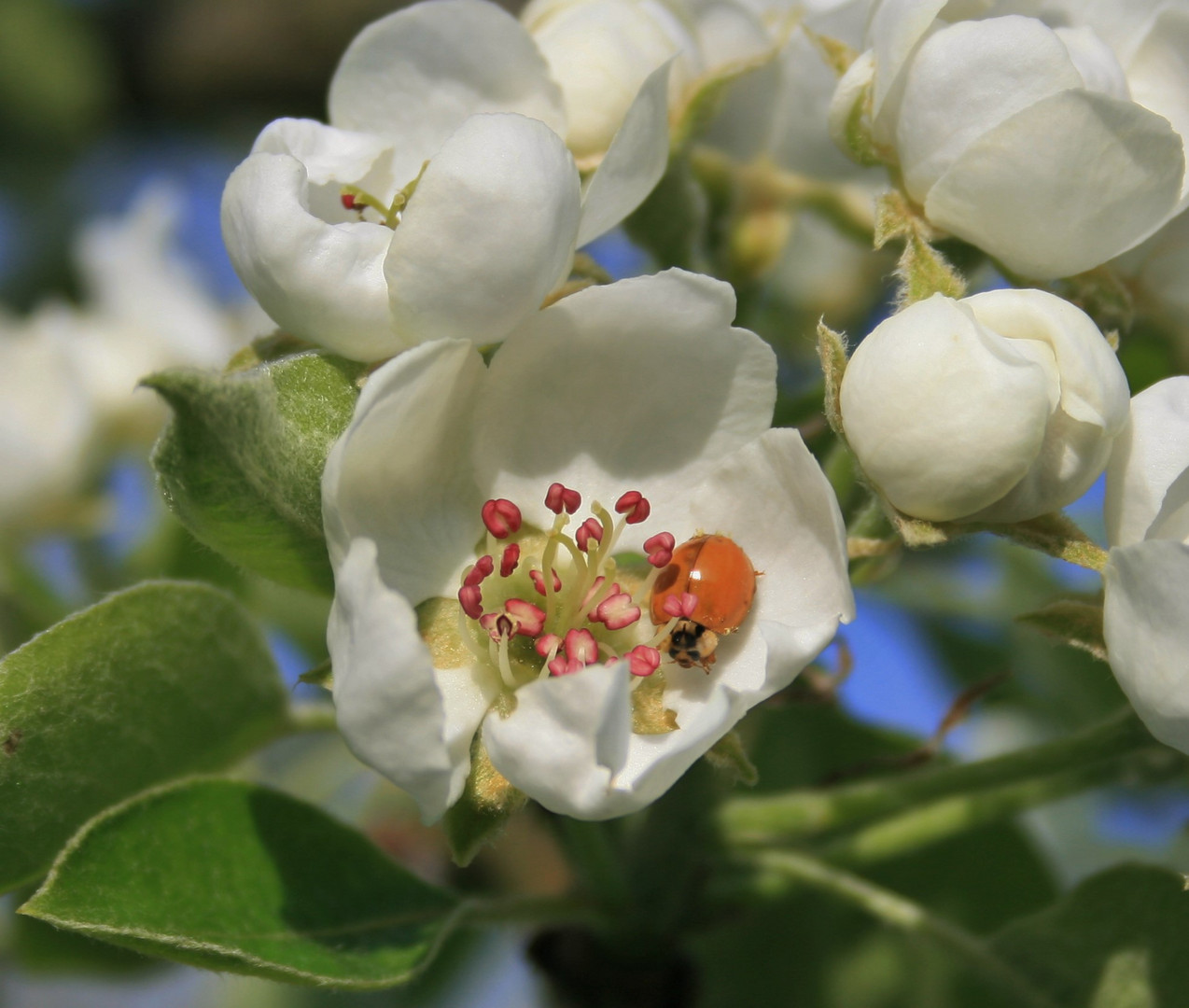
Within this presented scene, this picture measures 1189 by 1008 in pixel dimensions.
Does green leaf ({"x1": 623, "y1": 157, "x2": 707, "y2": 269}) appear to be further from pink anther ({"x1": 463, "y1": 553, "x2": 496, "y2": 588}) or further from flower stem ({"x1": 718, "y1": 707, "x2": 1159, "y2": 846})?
flower stem ({"x1": 718, "y1": 707, "x2": 1159, "y2": 846})

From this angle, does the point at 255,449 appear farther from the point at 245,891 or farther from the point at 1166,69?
the point at 1166,69

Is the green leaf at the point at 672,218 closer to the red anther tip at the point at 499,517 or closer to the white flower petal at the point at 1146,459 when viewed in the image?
the red anther tip at the point at 499,517

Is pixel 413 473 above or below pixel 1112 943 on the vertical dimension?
above

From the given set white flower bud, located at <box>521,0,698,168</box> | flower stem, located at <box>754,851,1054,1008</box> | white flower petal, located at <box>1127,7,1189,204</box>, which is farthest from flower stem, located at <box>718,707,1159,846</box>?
white flower bud, located at <box>521,0,698,168</box>

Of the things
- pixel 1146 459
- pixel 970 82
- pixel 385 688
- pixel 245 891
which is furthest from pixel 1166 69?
pixel 245 891

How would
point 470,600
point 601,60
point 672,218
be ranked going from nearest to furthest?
1. point 470,600
2. point 601,60
3. point 672,218

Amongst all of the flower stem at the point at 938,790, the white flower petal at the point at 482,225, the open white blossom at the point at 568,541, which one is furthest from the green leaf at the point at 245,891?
the white flower petal at the point at 482,225
